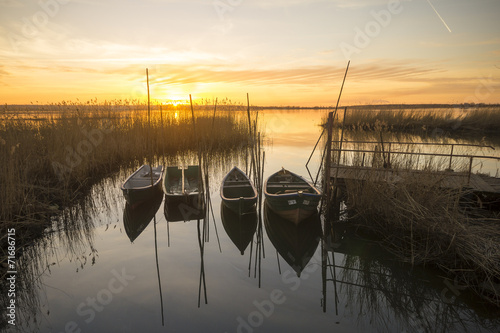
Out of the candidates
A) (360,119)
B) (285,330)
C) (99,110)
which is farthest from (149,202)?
(360,119)

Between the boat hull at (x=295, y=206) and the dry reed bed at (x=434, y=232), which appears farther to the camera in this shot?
the boat hull at (x=295, y=206)

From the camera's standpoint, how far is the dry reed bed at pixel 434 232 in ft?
15.3

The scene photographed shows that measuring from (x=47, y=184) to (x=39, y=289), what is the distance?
4.50m

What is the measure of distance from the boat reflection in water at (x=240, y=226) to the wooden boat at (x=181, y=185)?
3.83 feet

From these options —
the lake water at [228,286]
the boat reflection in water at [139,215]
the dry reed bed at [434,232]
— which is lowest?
the lake water at [228,286]

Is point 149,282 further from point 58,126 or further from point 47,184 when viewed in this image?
point 58,126

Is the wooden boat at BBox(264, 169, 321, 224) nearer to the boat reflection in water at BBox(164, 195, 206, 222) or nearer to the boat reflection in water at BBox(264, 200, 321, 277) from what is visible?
the boat reflection in water at BBox(264, 200, 321, 277)

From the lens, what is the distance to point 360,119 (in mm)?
25891

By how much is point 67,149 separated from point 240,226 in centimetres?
705

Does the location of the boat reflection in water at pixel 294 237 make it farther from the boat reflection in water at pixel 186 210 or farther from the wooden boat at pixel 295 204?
the boat reflection in water at pixel 186 210

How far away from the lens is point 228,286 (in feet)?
16.6

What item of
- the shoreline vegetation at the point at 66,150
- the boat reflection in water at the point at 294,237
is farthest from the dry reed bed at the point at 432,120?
the boat reflection in water at the point at 294,237

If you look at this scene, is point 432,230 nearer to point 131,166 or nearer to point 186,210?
point 186,210

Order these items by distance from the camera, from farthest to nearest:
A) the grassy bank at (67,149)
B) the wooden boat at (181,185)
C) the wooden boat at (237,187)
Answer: the wooden boat at (237,187), the wooden boat at (181,185), the grassy bank at (67,149)
